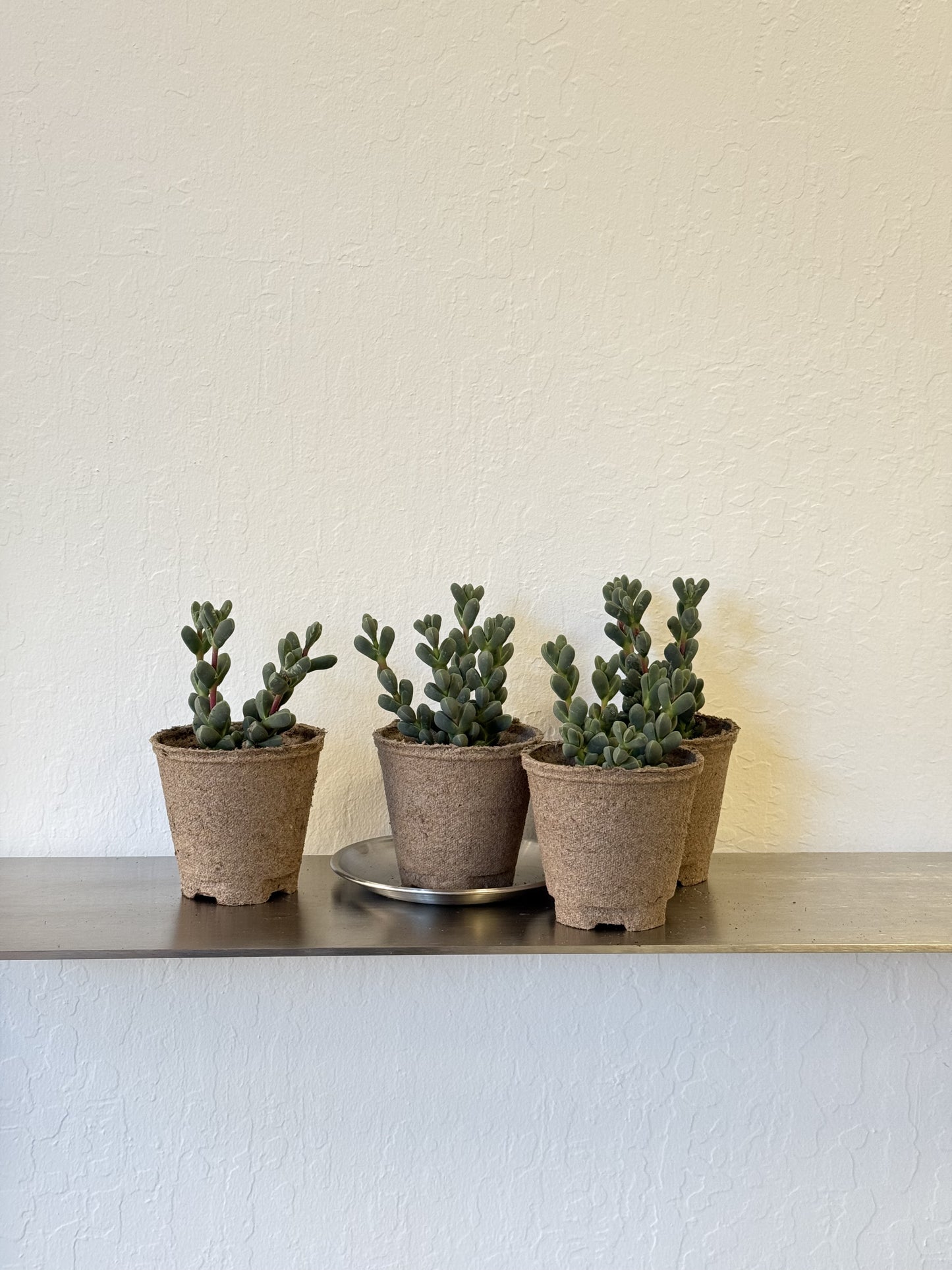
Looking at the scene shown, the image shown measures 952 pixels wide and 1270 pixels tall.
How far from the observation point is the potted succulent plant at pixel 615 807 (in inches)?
31.7

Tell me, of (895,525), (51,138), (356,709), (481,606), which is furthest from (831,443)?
(51,138)

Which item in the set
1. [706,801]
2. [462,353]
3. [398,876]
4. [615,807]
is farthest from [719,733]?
[462,353]

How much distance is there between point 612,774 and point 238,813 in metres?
0.28

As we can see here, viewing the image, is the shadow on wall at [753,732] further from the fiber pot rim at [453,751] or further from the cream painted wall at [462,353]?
the fiber pot rim at [453,751]

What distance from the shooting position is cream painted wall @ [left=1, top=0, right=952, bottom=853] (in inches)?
38.3

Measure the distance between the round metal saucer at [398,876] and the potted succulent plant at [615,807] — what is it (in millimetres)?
59

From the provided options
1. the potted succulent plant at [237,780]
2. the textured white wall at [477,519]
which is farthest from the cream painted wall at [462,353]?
the potted succulent plant at [237,780]

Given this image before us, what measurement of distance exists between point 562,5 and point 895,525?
53 centimetres

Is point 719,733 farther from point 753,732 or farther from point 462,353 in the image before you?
point 462,353

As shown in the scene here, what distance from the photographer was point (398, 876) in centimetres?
94

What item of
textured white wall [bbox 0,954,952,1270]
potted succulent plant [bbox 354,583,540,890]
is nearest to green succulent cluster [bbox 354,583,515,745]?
potted succulent plant [bbox 354,583,540,890]

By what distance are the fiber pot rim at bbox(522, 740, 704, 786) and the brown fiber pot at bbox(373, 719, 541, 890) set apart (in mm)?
54

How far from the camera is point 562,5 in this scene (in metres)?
0.97

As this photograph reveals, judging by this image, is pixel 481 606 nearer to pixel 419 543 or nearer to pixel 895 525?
pixel 419 543
